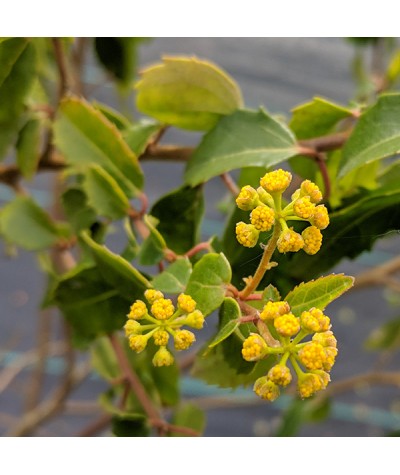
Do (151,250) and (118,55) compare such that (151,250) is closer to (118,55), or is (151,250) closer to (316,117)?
(316,117)

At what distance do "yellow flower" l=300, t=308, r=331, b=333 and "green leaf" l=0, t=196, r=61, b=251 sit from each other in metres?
0.41

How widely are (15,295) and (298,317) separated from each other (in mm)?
2079

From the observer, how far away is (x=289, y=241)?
265 millimetres

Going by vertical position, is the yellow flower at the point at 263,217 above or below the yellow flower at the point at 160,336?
above

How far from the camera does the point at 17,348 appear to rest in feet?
6.80

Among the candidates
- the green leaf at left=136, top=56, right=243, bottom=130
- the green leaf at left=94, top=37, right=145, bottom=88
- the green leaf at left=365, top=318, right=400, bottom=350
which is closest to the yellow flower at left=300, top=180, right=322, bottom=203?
the green leaf at left=136, top=56, right=243, bottom=130

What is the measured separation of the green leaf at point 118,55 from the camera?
0.65 m

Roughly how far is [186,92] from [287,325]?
0.26 m

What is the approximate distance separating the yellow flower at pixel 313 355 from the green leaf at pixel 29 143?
1.25ft

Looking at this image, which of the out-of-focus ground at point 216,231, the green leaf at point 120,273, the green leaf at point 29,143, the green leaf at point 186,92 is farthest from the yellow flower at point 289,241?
the out-of-focus ground at point 216,231

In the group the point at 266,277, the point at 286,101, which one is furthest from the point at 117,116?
the point at 286,101

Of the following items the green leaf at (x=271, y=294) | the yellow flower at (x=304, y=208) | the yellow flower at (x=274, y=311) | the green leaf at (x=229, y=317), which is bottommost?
the green leaf at (x=229, y=317)

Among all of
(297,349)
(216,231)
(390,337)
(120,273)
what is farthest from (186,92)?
(216,231)

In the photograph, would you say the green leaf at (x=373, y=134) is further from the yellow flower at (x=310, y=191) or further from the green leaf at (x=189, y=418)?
the green leaf at (x=189, y=418)
